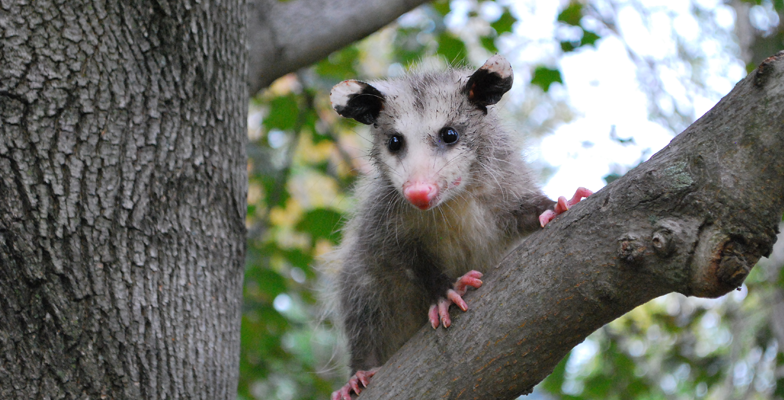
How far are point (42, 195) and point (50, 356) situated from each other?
0.42 metres

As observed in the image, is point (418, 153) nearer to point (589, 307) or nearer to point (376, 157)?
point (376, 157)

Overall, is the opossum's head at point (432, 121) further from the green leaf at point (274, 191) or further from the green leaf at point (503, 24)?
the green leaf at point (274, 191)

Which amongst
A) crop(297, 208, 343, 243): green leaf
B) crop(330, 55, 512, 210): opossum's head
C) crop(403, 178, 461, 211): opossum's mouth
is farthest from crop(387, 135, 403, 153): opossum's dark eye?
crop(297, 208, 343, 243): green leaf

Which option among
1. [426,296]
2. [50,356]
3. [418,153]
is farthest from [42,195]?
[426,296]

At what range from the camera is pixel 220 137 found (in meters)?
2.03

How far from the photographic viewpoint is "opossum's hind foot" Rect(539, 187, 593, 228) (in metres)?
1.86

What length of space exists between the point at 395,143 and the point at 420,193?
0.41m

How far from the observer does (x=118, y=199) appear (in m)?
1.76

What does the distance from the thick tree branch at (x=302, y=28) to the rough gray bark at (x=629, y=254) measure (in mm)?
1426

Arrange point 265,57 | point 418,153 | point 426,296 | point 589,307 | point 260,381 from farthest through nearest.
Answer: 1. point 260,381
2. point 265,57
3. point 426,296
4. point 418,153
5. point 589,307

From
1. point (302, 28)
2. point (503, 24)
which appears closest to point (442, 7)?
point (503, 24)

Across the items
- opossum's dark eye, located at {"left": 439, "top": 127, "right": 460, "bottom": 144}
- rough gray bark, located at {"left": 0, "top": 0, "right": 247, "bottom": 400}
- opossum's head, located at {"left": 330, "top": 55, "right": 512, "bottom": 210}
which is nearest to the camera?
rough gray bark, located at {"left": 0, "top": 0, "right": 247, "bottom": 400}

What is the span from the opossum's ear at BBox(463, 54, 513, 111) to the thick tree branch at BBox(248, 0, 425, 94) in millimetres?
700

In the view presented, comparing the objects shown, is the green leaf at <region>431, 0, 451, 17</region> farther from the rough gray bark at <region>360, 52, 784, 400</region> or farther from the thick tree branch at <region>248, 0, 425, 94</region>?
the rough gray bark at <region>360, 52, 784, 400</region>
